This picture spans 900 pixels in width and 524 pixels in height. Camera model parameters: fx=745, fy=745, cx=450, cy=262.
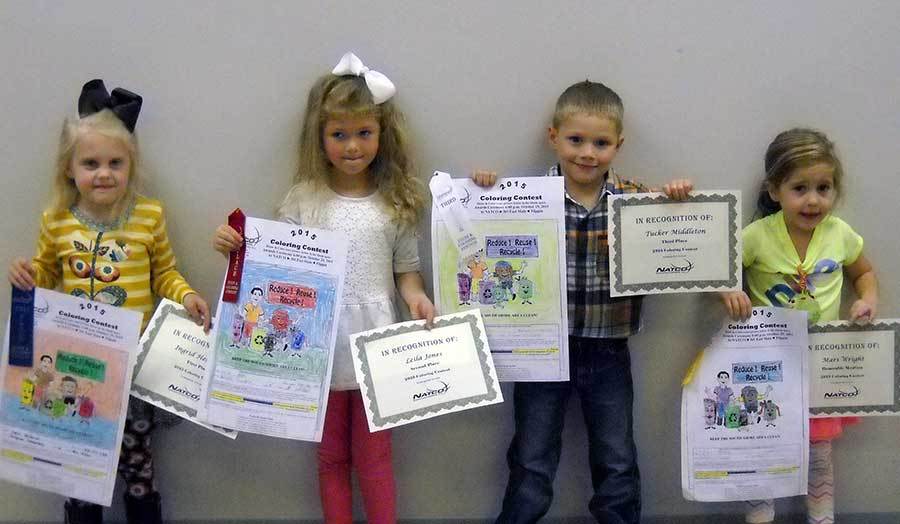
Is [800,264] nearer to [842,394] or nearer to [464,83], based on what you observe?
[842,394]

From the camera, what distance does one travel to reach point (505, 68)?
1676 mm

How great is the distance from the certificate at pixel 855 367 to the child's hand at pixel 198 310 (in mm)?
1336

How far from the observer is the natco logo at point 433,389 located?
156 centimetres

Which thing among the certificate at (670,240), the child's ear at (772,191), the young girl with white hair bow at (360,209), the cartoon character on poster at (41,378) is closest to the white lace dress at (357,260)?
the young girl with white hair bow at (360,209)

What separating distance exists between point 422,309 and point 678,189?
1.95 feet

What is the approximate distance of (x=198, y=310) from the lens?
5.24ft

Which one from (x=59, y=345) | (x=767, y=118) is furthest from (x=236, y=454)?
(x=767, y=118)

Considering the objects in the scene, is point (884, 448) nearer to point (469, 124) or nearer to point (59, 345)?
point (469, 124)

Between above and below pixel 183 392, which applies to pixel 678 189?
above

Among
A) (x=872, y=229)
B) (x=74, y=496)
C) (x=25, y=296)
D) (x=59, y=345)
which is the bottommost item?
(x=74, y=496)

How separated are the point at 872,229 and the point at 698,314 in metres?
0.45

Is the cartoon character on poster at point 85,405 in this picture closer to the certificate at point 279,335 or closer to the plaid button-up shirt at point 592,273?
the certificate at point 279,335

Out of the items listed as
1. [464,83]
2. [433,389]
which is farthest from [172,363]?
[464,83]

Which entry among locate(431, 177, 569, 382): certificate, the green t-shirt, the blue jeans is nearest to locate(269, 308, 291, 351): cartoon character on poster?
locate(431, 177, 569, 382): certificate
